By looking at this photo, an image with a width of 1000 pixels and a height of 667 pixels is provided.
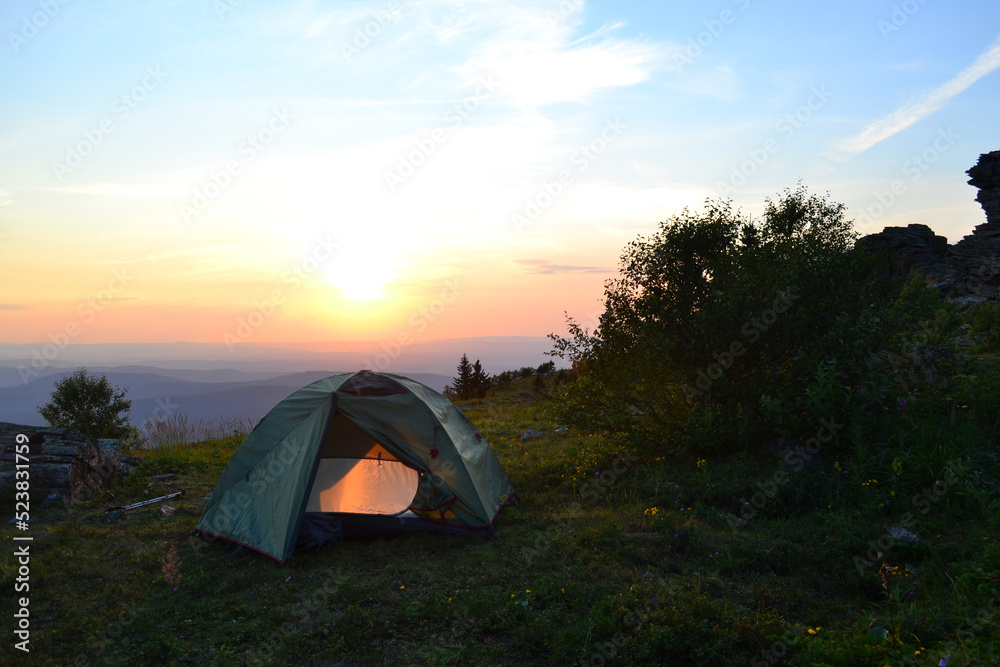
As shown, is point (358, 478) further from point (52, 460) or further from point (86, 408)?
point (86, 408)

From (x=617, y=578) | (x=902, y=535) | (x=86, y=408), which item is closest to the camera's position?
(x=617, y=578)

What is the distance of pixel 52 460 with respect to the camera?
10117 mm

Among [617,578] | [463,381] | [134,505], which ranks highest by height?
[463,381]

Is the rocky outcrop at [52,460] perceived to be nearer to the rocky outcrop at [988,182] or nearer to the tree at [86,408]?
the tree at [86,408]

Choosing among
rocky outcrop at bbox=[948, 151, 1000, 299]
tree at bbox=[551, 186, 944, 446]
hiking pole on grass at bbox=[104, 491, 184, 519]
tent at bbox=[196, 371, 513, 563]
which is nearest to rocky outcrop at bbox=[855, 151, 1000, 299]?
rocky outcrop at bbox=[948, 151, 1000, 299]

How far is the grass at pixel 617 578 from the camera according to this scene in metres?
4.90

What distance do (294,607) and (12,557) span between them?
4.08 m

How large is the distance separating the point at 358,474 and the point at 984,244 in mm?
31286

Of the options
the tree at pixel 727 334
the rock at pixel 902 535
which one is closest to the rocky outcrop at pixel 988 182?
the tree at pixel 727 334

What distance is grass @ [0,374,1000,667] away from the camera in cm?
490

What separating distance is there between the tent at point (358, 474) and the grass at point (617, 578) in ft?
1.38

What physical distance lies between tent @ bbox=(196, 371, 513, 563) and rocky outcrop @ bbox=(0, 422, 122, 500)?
359 cm

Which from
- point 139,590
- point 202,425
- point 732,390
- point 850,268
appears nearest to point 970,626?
point 732,390

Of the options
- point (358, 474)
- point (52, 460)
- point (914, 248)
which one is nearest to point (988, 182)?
point (914, 248)
